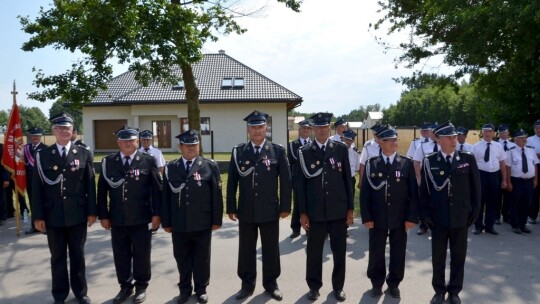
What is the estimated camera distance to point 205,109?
2952cm

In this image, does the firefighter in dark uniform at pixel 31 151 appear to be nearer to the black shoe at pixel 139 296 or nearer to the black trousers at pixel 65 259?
the black trousers at pixel 65 259

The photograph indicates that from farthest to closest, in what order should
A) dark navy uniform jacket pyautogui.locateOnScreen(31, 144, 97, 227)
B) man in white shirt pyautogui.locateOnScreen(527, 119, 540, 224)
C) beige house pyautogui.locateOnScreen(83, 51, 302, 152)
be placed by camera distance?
beige house pyautogui.locateOnScreen(83, 51, 302, 152), man in white shirt pyautogui.locateOnScreen(527, 119, 540, 224), dark navy uniform jacket pyautogui.locateOnScreen(31, 144, 97, 227)

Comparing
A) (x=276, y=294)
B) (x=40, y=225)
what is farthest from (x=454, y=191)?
(x=40, y=225)

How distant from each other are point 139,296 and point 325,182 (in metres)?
2.54

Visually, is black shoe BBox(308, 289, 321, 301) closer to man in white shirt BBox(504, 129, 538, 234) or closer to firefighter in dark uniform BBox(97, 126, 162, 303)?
firefighter in dark uniform BBox(97, 126, 162, 303)

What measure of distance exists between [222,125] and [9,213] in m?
19.6

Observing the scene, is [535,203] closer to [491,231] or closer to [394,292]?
[491,231]

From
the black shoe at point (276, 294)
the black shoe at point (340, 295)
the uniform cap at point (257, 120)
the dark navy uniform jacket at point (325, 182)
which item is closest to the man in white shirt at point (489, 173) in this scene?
the dark navy uniform jacket at point (325, 182)

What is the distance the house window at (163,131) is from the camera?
30423 millimetres

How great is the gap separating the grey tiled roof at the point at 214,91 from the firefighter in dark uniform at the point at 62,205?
73.4 feet

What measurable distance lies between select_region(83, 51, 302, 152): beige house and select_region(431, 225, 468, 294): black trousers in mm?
23065

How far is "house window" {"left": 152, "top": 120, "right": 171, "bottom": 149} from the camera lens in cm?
3042

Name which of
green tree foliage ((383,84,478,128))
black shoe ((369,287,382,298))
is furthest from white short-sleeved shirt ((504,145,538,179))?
green tree foliage ((383,84,478,128))

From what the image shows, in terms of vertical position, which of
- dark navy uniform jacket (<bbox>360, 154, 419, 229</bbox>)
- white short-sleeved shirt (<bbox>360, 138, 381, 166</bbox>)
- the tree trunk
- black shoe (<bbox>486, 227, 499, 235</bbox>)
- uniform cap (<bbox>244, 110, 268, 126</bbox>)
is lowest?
black shoe (<bbox>486, 227, 499, 235</bbox>)
